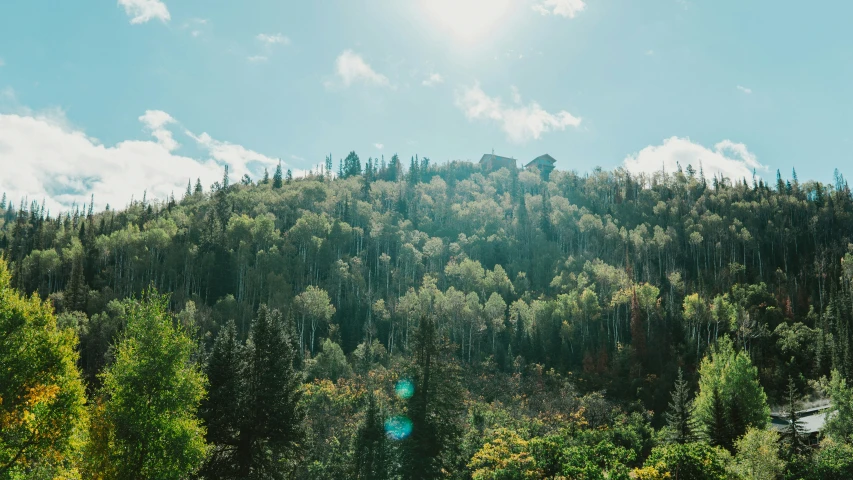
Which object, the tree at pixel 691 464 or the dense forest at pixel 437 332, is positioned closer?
the dense forest at pixel 437 332

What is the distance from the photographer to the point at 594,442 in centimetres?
4572

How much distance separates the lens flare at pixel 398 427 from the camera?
36.8m

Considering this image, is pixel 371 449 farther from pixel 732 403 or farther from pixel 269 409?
pixel 732 403

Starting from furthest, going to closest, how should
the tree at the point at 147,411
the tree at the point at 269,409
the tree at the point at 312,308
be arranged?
the tree at the point at 312,308 → the tree at the point at 269,409 → the tree at the point at 147,411

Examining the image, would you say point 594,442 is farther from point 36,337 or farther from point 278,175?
point 278,175

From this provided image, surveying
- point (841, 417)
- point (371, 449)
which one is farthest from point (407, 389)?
point (841, 417)

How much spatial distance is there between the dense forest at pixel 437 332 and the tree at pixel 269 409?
0.43 ft

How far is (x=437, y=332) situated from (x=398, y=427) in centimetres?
810

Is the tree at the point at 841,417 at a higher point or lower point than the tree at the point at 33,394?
lower

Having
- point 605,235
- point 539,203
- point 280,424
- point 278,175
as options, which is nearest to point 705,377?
point 280,424

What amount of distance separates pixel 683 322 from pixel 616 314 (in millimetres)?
10898

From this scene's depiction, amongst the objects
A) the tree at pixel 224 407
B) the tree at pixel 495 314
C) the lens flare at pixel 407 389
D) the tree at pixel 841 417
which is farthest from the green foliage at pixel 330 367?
the tree at pixel 841 417

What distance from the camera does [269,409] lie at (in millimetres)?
30234

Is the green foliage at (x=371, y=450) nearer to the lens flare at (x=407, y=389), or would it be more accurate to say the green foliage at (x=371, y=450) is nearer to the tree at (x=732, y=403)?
the lens flare at (x=407, y=389)
